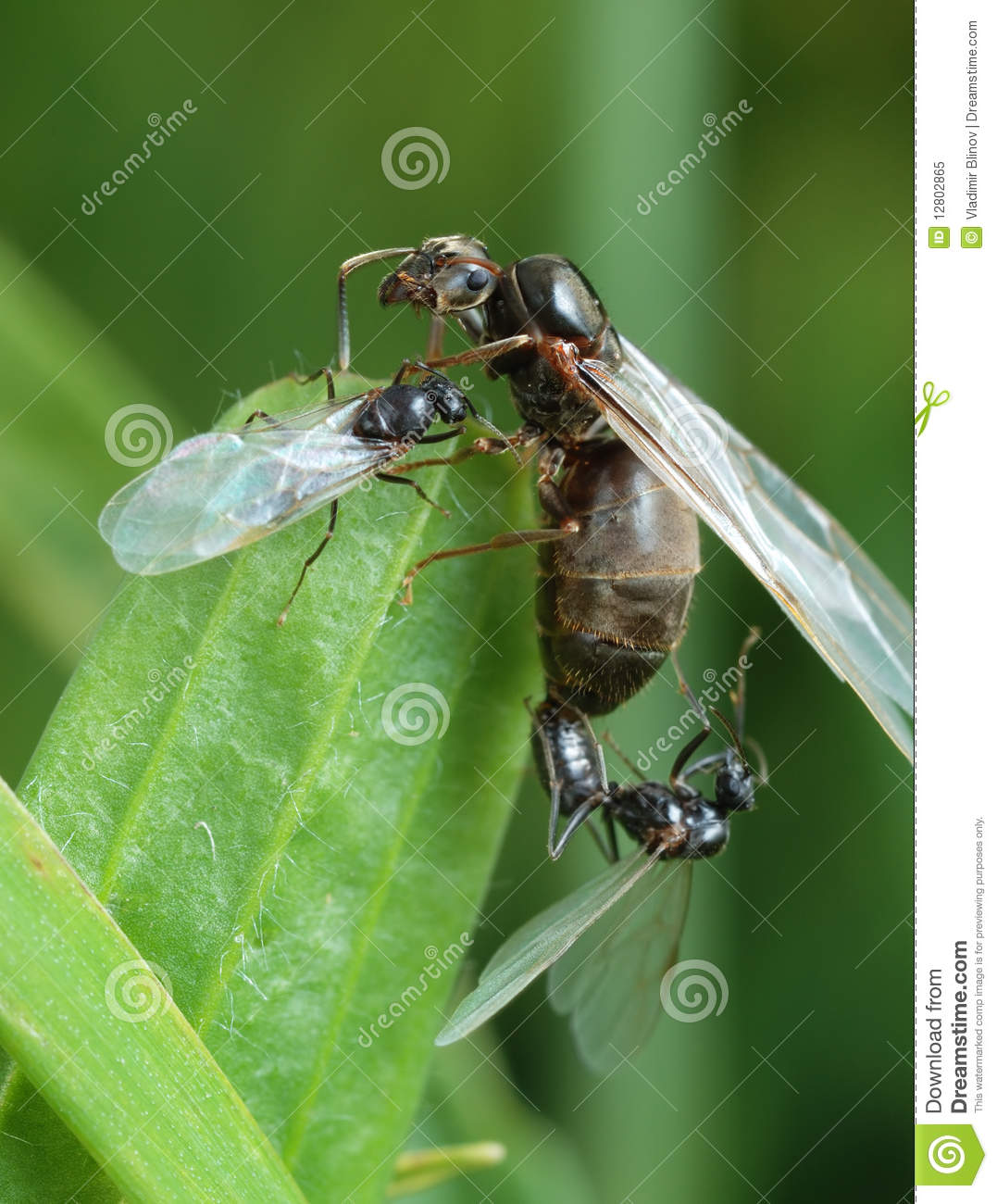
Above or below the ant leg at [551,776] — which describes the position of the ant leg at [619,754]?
below

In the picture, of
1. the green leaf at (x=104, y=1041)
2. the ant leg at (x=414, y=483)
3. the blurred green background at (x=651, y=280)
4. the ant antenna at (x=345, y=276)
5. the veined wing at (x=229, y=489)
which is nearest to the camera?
the green leaf at (x=104, y=1041)

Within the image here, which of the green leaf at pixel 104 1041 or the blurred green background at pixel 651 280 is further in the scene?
the blurred green background at pixel 651 280


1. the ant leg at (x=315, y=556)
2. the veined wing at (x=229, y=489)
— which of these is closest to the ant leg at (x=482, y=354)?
the veined wing at (x=229, y=489)

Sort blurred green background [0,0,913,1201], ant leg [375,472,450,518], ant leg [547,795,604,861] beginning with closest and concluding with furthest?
ant leg [375,472,450,518] < ant leg [547,795,604,861] < blurred green background [0,0,913,1201]

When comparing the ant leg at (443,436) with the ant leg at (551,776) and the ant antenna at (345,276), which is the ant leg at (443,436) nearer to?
the ant antenna at (345,276)

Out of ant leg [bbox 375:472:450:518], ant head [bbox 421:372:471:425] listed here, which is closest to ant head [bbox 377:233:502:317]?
ant head [bbox 421:372:471:425]
